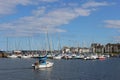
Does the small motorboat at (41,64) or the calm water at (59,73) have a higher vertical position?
the small motorboat at (41,64)

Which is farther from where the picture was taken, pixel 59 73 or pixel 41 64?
pixel 41 64

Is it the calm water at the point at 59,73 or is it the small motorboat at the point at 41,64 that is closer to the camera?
the calm water at the point at 59,73

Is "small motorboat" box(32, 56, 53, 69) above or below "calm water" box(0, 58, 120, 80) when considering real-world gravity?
above

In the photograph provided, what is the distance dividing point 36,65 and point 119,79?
3982cm

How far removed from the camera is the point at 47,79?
77.4 m

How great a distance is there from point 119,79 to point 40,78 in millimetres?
17952

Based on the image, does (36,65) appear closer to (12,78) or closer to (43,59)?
(43,59)

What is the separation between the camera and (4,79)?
77.2m

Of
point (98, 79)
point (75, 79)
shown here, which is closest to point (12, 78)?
point (75, 79)

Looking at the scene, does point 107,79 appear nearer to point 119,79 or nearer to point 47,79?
point 119,79

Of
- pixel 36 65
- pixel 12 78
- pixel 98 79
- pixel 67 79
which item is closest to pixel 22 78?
pixel 12 78

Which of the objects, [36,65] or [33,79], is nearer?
[33,79]

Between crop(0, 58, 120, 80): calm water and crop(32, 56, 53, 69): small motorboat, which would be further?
crop(32, 56, 53, 69): small motorboat

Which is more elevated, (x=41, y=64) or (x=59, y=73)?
(x=41, y=64)
